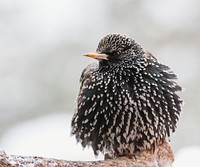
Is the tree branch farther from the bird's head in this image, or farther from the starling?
the bird's head

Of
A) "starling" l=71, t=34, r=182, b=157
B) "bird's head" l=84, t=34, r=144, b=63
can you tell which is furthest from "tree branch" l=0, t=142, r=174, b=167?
"bird's head" l=84, t=34, r=144, b=63

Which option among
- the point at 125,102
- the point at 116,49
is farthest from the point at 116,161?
the point at 116,49

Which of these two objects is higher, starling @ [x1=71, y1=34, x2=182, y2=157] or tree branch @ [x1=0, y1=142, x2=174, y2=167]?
starling @ [x1=71, y1=34, x2=182, y2=157]

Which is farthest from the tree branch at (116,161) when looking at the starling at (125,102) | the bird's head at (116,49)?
the bird's head at (116,49)

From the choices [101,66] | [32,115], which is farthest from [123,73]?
[32,115]

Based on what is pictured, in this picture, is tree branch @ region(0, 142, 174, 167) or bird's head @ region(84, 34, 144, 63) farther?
bird's head @ region(84, 34, 144, 63)

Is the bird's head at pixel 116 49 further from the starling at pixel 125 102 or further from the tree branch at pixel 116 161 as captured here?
the tree branch at pixel 116 161

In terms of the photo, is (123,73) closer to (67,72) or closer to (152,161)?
(152,161)

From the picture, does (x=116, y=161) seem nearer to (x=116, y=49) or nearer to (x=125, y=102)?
(x=125, y=102)
